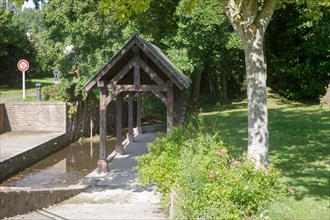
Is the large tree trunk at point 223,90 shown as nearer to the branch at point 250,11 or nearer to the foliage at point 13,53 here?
the foliage at point 13,53

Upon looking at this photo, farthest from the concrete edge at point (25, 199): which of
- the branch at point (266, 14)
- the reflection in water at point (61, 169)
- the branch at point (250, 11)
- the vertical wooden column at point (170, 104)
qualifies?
the branch at point (266, 14)

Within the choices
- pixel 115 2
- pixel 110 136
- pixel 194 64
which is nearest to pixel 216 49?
pixel 194 64

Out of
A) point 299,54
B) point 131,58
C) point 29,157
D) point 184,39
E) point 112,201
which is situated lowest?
point 112,201

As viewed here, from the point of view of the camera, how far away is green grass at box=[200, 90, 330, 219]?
7.68 m

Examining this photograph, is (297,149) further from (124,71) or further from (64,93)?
(64,93)

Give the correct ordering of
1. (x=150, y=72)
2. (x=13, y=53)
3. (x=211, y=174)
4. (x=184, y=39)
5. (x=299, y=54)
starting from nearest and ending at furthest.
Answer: (x=211, y=174), (x=150, y=72), (x=184, y=39), (x=299, y=54), (x=13, y=53)

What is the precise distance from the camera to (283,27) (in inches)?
1161

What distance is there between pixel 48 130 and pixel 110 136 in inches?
143

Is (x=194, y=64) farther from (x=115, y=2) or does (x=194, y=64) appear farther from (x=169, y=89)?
(x=115, y=2)

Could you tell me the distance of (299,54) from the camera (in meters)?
27.3

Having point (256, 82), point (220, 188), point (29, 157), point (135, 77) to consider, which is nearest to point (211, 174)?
point (220, 188)

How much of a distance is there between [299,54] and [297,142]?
14.0 metres

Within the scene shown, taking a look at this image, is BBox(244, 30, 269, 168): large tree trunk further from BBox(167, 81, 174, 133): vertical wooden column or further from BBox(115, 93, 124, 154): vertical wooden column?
BBox(115, 93, 124, 154): vertical wooden column

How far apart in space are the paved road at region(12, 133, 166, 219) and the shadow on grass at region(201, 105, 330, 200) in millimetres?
2461
